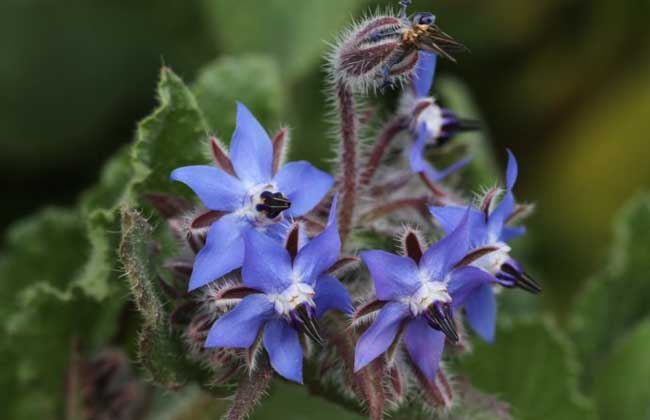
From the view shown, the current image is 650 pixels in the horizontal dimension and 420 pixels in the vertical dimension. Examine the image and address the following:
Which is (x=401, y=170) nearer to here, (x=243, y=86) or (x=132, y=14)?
(x=243, y=86)

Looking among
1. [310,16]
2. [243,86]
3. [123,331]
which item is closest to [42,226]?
[123,331]

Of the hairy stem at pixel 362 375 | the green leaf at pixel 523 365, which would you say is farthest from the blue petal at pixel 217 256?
the green leaf at pixel 523 365

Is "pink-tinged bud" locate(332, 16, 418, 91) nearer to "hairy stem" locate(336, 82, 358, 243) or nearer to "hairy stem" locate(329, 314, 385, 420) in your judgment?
"hairy stem" locate(336, 82, 358, 243)

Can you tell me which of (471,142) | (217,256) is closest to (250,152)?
(217,256)

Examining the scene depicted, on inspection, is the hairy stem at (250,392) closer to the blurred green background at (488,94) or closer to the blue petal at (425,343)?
the blue petal at (425,343)

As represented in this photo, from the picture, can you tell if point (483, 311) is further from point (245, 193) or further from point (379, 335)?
point (245, 193)

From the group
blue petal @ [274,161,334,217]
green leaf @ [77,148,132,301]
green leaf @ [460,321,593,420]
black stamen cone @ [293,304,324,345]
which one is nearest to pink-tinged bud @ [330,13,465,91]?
blue petal @ [274,161,334,217]
